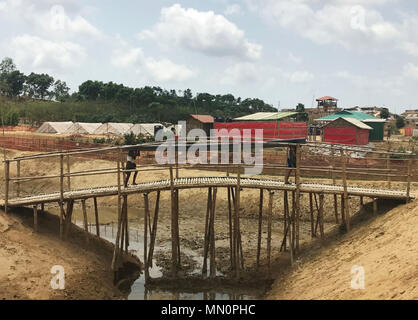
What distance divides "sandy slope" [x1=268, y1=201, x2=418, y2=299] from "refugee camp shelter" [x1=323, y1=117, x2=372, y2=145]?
2243 centimetres

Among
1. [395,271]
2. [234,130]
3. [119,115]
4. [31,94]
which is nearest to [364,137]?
[234,130]

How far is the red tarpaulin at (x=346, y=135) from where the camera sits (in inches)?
1367

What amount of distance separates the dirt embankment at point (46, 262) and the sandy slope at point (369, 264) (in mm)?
4815

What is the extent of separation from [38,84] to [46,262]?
90.9 meters

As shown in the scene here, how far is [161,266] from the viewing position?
1514cm

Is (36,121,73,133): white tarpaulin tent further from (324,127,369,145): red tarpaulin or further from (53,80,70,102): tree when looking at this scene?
(53,80,70,102): tree

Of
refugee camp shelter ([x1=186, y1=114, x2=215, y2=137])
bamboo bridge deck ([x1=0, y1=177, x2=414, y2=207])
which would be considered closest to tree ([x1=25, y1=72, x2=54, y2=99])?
refugee camp shelter ([x1=186, y1=114, x2=215, y2=137])

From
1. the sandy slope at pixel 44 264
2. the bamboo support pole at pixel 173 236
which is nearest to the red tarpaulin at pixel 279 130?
the bamboo support pole at pixel 173 236

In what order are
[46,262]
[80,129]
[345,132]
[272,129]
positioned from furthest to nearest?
[80,129]
[345,132]
[272,129]
[46,262]

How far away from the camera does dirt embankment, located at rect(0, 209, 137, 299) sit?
10711 millimetres

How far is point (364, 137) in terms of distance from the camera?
36.0 metres

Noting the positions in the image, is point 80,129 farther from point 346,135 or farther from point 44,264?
point 44,264

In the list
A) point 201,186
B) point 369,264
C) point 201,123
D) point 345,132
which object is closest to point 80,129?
point 201,123

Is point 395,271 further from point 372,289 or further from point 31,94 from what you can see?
point 31,94
